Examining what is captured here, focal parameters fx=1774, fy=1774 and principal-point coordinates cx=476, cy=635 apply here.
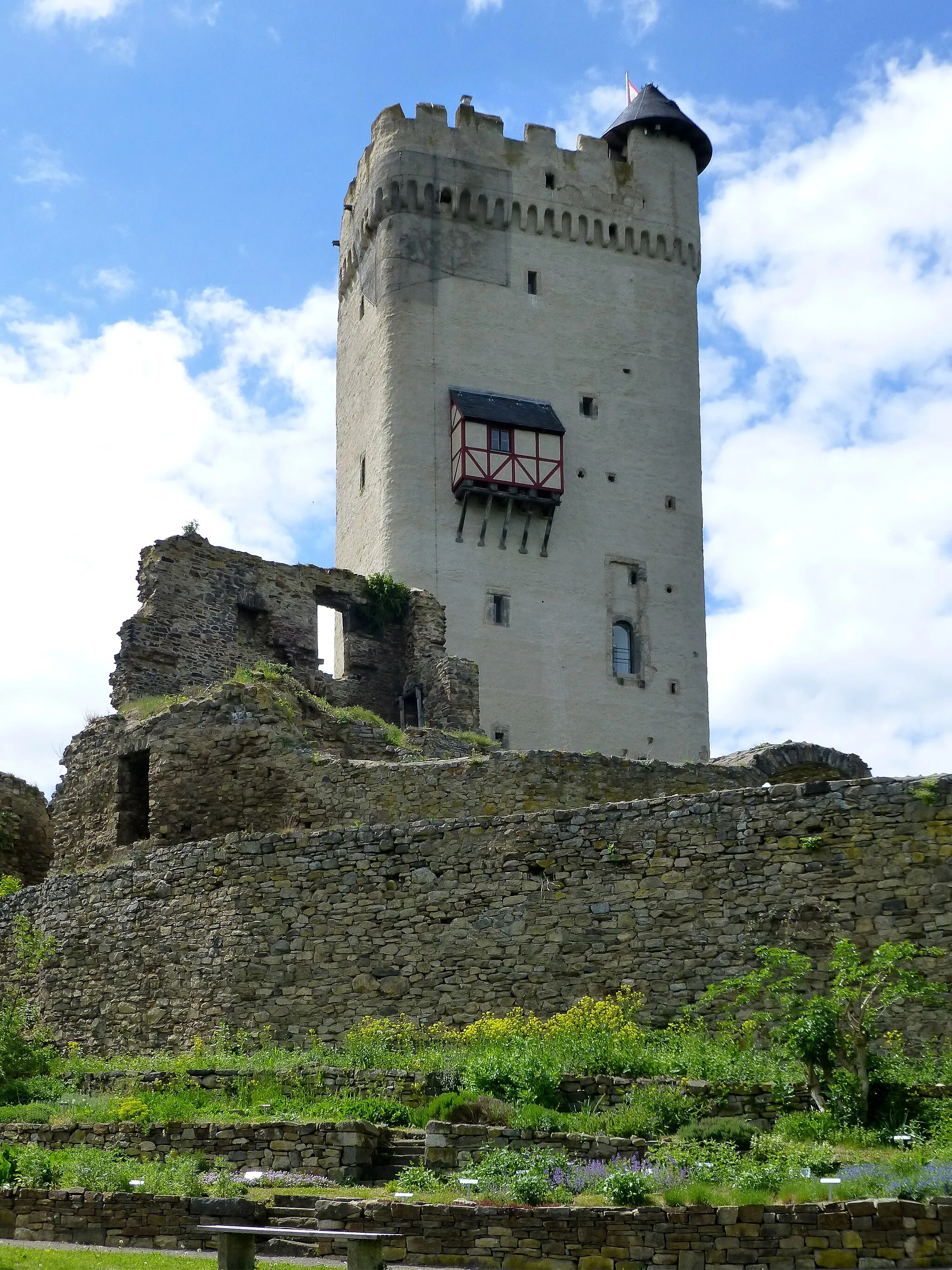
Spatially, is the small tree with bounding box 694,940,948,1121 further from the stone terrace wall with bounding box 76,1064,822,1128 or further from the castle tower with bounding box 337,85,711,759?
the castle tower with bounding box 337,85,711,759

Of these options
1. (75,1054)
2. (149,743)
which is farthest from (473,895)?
(149,743)

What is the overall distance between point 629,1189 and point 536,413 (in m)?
32.6

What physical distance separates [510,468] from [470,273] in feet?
19.4

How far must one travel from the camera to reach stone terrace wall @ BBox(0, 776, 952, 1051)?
19.2 metres

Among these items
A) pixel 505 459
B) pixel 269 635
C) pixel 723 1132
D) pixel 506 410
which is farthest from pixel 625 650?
pixel 723 1132

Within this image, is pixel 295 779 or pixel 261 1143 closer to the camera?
pixel 261 1143

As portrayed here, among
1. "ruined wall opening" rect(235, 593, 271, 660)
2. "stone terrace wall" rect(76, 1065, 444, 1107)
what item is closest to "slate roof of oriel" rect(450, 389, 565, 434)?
"ruined wall opening" rect(235, 593, 271, 660)

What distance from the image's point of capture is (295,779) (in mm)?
25438

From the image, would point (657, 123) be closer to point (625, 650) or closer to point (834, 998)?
point (625, 650)

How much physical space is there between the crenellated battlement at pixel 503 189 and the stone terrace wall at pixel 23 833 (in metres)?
20.7

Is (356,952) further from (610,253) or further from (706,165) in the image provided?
(706,165)

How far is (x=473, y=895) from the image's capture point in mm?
20844

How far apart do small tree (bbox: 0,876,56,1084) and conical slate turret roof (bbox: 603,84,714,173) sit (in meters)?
32.0

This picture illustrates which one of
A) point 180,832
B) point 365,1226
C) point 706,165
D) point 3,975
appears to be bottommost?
point 365,1226
